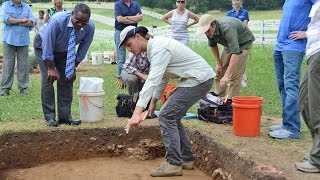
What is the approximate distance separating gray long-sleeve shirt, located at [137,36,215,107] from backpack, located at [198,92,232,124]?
149 cm

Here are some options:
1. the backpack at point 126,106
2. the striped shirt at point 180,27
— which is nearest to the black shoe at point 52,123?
the backpack at point 126,106

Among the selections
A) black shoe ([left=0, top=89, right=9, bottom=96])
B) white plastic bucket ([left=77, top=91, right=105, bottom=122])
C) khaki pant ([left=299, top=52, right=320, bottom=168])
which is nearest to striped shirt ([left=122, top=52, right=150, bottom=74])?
white plastic bucket ([left=77, top=91, right=105, bottom=122])

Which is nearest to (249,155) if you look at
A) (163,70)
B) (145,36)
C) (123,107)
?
(163,70)

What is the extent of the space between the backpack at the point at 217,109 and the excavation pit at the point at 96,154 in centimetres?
50

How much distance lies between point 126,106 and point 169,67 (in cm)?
216

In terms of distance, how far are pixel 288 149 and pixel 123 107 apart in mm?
2671

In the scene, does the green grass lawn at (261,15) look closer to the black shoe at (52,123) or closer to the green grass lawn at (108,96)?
the green grass lawn at (108,96)

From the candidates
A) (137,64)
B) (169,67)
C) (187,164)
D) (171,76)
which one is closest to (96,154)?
(187,164)

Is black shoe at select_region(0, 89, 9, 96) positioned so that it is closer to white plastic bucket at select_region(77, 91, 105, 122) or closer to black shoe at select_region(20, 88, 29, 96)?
black shoe at select_region(20, 88, 29, 96)

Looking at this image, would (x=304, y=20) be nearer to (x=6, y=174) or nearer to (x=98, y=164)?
(x=98, y=164)

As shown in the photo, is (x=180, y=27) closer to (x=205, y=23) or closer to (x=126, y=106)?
(x=126, y=106)

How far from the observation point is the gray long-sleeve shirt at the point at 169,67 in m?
5.01

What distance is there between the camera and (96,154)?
6.86 meters

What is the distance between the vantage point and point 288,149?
18.4ft
